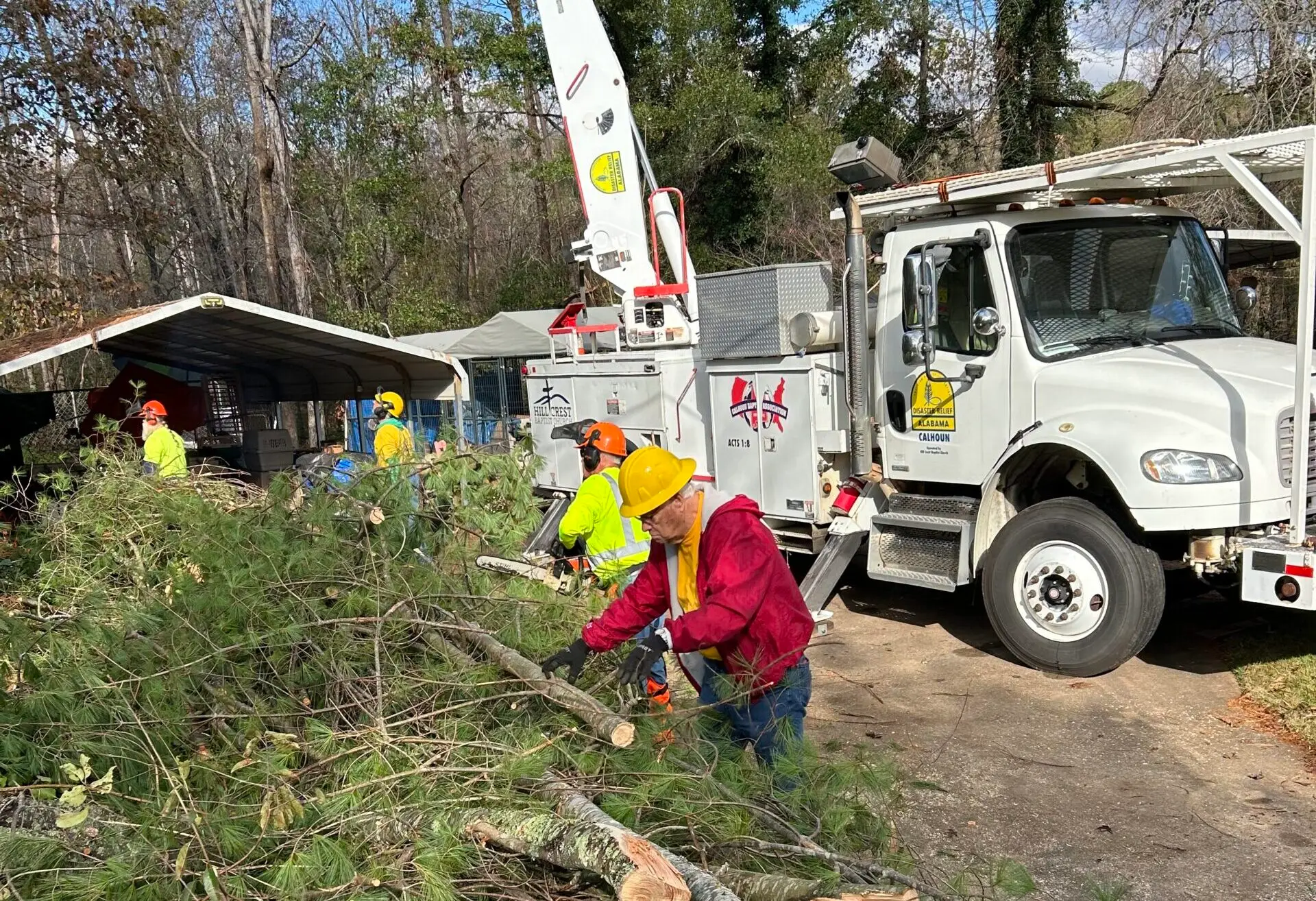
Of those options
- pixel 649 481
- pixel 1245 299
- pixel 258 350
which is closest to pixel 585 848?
pixel 649 481

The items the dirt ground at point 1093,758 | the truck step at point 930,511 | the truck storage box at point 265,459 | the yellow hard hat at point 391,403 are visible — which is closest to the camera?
the dirt ground at point 1093,758

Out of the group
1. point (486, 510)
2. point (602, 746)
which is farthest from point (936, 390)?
point (602, 746)

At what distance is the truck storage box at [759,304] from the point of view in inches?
298

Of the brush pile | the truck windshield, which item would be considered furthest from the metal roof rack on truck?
the brush pile

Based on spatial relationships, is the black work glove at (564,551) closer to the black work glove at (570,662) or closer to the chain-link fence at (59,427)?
the black work glove at (570,662)

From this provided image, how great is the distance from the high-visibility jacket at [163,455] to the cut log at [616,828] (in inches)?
195

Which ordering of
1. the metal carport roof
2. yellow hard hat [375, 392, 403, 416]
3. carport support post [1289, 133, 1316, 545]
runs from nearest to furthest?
carport support post [1289, 133, 1316, 545]
yellow hard hat [375, 392, 403, 416]
the metal carport roof

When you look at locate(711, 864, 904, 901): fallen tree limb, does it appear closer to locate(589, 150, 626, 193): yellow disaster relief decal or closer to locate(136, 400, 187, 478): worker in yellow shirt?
locate(136, 400, 187, 478): worker in yellow shirt

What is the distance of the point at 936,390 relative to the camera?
681cm

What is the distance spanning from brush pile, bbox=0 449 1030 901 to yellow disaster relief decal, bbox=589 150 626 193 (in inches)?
236

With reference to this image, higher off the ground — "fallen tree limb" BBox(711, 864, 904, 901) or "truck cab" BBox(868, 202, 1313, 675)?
"truck cab" BBox(868, 202, 1313, 675)

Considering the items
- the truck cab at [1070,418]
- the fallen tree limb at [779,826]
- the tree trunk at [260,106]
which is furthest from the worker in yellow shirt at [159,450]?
the tree trunk at [260,106]

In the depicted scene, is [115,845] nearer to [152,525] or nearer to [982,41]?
[152,525]

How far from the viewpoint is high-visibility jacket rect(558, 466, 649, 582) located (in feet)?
17.7
